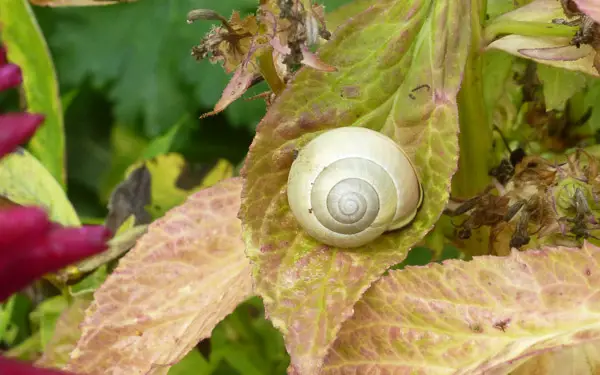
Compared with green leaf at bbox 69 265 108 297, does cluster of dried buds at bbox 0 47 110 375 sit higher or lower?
higher

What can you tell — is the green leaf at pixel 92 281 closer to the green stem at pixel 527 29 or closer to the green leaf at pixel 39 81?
the green leaf at pixel 39 81

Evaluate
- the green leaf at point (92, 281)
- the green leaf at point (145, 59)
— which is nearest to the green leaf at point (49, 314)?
the green leaf at point (92, 281)

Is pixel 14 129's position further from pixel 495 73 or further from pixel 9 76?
pixel 495 73

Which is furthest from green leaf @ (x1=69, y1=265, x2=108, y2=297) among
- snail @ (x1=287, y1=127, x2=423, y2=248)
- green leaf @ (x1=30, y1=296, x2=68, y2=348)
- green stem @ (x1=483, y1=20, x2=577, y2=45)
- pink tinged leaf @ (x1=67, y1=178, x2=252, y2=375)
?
green stem @ (x1=483, y1=20, x2=577, y2=45)

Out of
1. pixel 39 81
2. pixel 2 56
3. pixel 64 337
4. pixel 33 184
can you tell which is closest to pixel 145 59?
pixel 39 81

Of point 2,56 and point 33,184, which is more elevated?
point 2,56

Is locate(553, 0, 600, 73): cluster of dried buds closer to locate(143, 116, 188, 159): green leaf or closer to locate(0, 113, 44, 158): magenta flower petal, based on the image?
locate(0, 113, 44, 158): magenta flower petal

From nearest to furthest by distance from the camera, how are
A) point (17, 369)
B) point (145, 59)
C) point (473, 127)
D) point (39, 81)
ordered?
point (17, 369) → point (473, 127) → point (39, 81) → point (145, 59)

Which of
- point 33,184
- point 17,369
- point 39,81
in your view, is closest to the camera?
point 17,369
